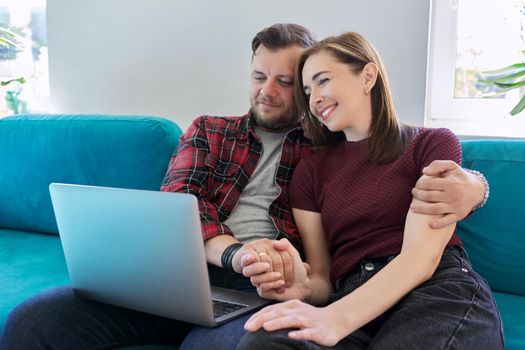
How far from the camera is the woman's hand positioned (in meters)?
1.02

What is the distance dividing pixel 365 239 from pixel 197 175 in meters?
0.45

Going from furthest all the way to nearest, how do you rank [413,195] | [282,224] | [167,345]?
[282,224]
[167,345]
[413,195]

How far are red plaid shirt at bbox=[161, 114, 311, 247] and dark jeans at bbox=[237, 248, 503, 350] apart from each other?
16.6 inches

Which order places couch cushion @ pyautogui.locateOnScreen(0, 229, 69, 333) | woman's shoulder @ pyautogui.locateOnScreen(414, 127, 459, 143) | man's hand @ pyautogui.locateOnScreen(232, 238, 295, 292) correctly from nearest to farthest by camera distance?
man's hand @ pyautogui.locateOnScreen(232, 238, 295, 292), woman's shoulder @ pyautogui.locateOnScreen(414, 127, 459, 143), couch cushion @ pyautogui.locateOnScreen(0, 229, 69, 333)

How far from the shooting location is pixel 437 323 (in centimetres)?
106

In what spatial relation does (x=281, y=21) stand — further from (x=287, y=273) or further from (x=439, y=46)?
(x=287, y=273)

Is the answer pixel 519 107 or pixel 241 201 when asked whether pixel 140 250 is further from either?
pixel 519 107

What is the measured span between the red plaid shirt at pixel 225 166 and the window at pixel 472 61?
0.70 meters

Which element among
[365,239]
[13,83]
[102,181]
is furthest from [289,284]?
[13,83]

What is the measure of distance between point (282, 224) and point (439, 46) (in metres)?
0.94

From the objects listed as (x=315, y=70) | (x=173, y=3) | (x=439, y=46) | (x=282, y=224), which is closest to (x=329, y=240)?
(x=282, y=224)

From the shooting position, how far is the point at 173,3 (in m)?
2.35

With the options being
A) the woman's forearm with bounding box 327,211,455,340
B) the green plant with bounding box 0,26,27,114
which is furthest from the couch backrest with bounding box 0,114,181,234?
the woman's forearm with bounding box 327,211,455,340

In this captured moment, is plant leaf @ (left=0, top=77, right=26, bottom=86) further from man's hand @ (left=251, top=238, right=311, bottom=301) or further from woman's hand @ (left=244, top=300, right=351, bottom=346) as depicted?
woman's hand @ (left=244, top=300, right=351, bottom=346)
